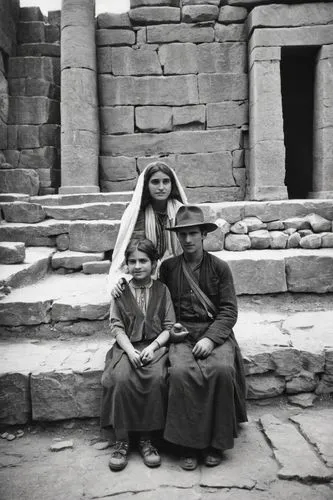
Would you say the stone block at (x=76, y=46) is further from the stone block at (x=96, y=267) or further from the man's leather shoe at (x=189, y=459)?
the man's leather shoe at (x=189, y=459)

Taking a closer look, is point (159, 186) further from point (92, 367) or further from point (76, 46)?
point (76, 46)

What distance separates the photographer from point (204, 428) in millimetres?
2713

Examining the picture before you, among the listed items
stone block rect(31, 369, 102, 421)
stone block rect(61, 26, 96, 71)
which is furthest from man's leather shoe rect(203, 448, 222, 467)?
stone block rect(61, 26, 96, 71)

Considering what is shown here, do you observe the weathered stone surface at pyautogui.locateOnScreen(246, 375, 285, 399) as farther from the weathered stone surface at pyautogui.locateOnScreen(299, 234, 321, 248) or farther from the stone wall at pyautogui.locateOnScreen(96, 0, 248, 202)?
the stone wall at pyautogui.locateOnScreen(96, 0, 248, 202)

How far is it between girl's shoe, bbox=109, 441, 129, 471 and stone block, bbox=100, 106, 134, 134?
680 cm

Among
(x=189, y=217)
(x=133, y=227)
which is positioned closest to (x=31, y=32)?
(x=133, y=227)

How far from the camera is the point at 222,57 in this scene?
26.6ft

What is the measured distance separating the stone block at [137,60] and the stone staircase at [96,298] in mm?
3112

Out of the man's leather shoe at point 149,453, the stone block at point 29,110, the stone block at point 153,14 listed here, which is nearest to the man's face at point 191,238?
the man's leather shoe at point 149,453

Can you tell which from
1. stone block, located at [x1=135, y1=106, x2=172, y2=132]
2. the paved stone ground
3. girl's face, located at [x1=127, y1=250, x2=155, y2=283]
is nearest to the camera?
the paved stone ground

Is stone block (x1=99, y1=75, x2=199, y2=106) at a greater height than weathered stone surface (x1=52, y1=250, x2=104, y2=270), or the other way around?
stone block (x1=99, y1=75, x2=199, y2=106)

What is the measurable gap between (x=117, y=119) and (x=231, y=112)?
2.49 meters

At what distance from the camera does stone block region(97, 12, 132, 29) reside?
26.5 feet

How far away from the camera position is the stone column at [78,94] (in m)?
7.51
